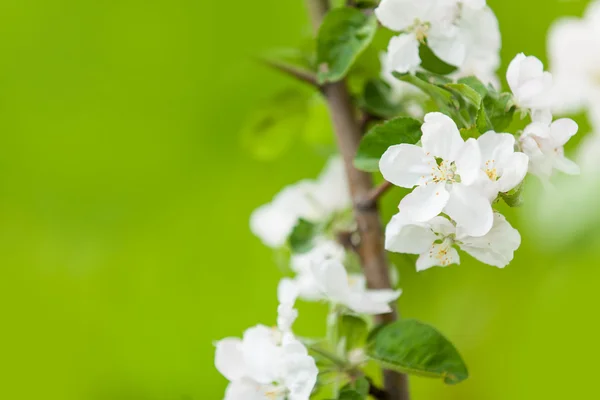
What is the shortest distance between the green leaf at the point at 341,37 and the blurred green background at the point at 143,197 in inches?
36.4

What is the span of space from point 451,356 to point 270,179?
109 cm

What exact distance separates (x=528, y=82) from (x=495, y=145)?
0.21ft

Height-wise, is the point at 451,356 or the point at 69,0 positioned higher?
the point at 69,0

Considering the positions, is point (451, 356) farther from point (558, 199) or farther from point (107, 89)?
point (107, 89)

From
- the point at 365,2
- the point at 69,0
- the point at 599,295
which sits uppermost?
the point at 69,0

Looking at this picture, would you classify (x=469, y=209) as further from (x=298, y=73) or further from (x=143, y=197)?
(x=143, y=197)

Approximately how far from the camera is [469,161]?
1.37ft

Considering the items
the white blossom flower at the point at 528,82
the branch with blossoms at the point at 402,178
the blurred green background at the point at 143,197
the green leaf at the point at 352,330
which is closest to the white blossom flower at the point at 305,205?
the branch with blossoms at the point at 402,178

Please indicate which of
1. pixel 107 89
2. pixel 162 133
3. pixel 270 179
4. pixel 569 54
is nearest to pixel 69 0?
pixel 107 89

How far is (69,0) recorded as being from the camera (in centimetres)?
156

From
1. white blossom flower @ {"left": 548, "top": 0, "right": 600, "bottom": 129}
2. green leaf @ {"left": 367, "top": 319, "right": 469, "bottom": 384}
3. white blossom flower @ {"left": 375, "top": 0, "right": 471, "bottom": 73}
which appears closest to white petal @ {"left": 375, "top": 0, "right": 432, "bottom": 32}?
white blossom flower @ {"left": 375, "top": 0, "right": 471, "bottom": 73}

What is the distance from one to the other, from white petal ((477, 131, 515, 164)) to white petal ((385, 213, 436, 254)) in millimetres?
56

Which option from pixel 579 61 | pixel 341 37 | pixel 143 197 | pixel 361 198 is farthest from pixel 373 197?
pixel 143 197

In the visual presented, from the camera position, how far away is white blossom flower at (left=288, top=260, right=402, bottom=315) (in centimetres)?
53
